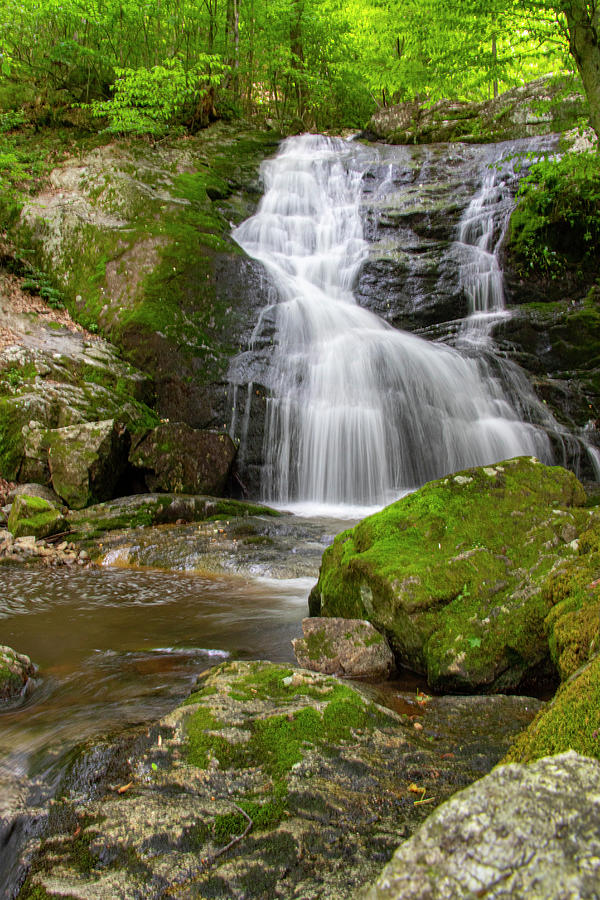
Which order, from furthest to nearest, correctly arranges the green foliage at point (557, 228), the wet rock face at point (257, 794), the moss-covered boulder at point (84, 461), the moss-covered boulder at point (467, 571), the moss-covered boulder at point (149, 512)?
the green foliage at point (557, 228)
the moss-covered boulder at point (84, 461)
the moss-covered boulder at point (149, 512)
the moss-covered boulder at point (467, 571)
the wet rock face at point (257, 794)

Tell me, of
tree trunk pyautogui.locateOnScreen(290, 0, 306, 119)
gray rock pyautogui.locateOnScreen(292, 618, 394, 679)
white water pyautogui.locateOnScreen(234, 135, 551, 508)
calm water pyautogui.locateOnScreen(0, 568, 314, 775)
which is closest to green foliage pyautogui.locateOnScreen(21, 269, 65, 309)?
white water pyautogui.locateOnScreen(234, 135, 551, 508)

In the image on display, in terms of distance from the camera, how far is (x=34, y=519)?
729 centimetres

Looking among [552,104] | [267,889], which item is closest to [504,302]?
[552,104]

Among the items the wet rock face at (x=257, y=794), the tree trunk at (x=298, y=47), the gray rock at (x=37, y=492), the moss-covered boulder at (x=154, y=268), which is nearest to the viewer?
the wet rock face at (x=257, y=794)

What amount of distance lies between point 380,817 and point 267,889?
1.54ft

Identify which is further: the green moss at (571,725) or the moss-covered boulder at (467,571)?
the moss-covered boulder at (467,571)

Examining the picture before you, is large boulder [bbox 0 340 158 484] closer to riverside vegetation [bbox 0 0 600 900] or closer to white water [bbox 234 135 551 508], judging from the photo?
riverside vegetation [bbox 0 0 600 900]

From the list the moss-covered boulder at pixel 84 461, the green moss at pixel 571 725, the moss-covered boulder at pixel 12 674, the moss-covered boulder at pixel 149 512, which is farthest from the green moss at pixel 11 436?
the green moss at pixel 571 725

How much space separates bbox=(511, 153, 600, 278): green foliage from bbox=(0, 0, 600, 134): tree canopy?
2829mm

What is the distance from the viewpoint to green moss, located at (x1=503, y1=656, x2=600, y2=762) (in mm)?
1411

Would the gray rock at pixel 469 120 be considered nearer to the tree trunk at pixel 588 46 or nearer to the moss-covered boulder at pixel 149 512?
the tree trunk at pixel 588 46

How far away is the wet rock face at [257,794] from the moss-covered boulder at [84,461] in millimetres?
6223

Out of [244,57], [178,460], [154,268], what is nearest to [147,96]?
[154,268]

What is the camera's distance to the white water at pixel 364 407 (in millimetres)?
10219
